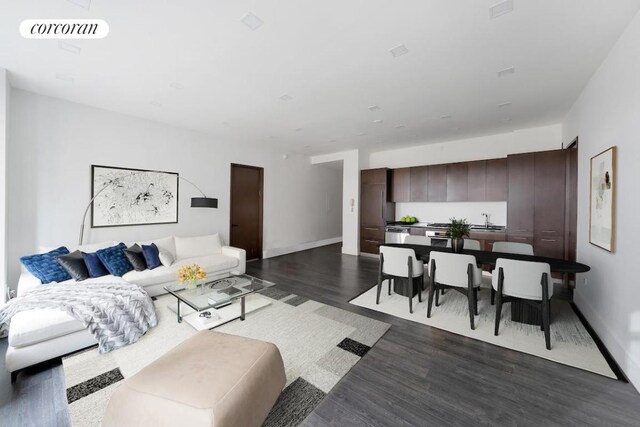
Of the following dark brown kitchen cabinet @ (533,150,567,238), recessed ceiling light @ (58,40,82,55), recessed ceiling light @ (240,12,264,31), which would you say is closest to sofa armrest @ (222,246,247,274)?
recessed ceiling light @ (58,40,82,55)

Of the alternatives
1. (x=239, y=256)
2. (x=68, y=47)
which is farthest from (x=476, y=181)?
(x=68, y=47)

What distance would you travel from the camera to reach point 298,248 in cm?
767

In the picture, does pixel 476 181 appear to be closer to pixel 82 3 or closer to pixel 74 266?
pixel 82 3

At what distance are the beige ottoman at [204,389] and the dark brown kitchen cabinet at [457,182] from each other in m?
5.34

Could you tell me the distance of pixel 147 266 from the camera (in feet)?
12.8

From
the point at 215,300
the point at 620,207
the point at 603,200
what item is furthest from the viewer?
the point at 215,300

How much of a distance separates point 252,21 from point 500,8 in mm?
1967

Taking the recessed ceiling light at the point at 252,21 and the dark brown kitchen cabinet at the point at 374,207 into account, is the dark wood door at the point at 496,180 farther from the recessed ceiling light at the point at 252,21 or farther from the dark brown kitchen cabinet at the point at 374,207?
the recessed ceiling light at the point at 252,21

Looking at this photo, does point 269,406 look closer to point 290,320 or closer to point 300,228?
point 290,320

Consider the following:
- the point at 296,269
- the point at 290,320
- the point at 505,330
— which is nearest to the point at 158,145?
the point at 296,269

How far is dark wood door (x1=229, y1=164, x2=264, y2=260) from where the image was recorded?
238 inches

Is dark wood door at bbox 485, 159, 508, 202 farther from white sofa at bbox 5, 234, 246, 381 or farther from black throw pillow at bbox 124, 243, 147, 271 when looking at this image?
black throw pillow at bbox 124, 243, 147, 271

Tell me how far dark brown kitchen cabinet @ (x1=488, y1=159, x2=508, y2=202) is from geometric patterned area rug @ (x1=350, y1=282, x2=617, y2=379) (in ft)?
7.51

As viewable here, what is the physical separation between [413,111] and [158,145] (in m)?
4.52
